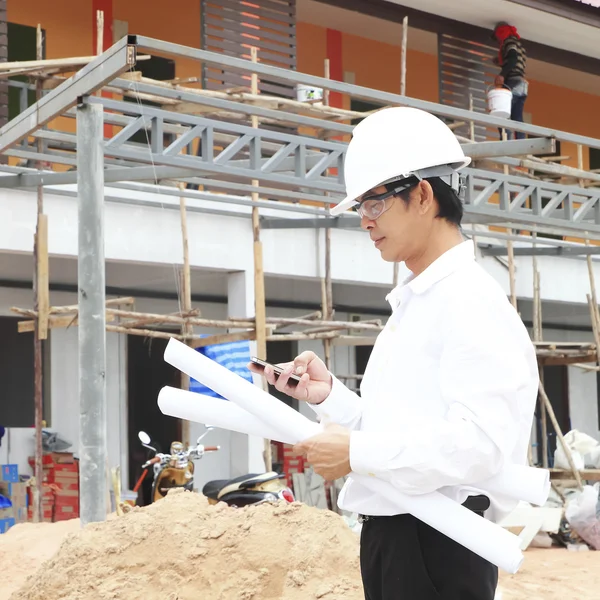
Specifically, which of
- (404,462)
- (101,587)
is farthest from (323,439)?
(101,587)

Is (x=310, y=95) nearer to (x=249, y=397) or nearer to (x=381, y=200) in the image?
(x=381, y=200)

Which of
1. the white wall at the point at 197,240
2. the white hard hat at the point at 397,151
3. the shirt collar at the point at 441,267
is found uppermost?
the white wall at the point at 197,240

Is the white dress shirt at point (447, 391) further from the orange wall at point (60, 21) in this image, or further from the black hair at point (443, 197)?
the orange wall at point (60, 21)

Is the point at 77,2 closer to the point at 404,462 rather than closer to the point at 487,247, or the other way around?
the point at 487,247

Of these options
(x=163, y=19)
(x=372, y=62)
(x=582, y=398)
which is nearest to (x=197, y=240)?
(x=163, y=19)

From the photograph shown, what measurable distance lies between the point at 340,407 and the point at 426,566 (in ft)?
1.47

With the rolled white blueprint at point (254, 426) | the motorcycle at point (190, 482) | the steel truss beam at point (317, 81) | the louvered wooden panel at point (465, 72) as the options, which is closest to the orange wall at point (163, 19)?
the louvered wooden panel at point (465, 72)

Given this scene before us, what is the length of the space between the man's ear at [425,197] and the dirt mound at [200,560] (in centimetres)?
348

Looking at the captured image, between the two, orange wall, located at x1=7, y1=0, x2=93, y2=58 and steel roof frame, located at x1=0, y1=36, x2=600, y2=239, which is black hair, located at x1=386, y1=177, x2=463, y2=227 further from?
orange wall, located at x1=7, y1=0, x2=93, y2=58

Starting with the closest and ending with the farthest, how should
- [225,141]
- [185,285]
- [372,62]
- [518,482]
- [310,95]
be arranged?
[518,482] < [225,141] < [310,95] < [185,285] < [372,62]

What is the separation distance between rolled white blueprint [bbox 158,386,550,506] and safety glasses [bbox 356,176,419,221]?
0.47 meters

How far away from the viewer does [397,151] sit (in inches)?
95.0

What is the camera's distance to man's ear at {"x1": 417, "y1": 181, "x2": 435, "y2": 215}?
2.42 metres

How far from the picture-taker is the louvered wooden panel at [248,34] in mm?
12888
